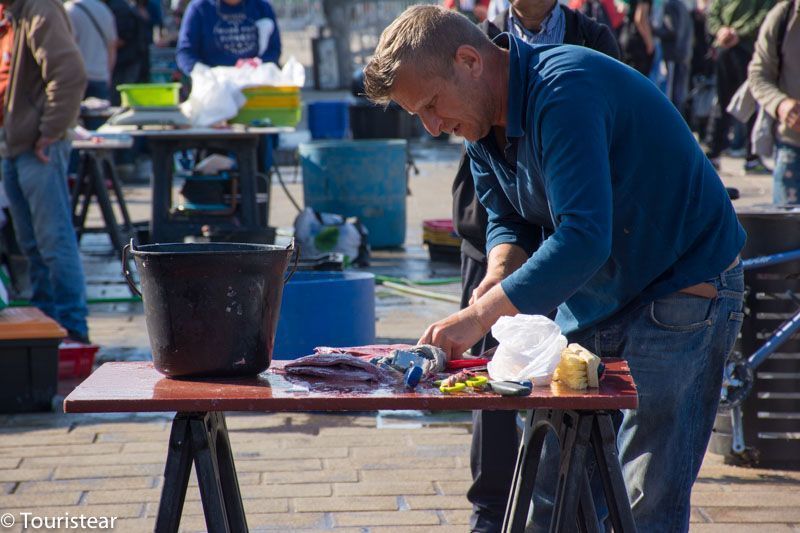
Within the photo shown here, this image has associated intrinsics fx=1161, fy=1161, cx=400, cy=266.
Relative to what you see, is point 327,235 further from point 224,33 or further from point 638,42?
point 638,42

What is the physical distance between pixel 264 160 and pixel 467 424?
14.4ft

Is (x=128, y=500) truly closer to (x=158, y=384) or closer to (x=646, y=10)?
(x=158, y=384)

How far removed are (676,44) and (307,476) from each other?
1038cm

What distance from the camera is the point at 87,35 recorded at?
1114 centimetres

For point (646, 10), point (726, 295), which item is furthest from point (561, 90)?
point (646, 10)

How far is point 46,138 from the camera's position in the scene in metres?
5.84

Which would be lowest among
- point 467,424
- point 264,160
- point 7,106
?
point 467,424

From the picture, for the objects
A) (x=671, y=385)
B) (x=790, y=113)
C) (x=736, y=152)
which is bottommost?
(x=736, y=152)

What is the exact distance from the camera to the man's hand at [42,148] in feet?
19.2

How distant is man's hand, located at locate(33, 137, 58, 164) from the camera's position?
5.85 meters

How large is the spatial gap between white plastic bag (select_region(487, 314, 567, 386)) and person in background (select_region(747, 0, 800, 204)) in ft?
10.8

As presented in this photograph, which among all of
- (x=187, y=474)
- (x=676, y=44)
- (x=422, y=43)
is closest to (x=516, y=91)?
(x=422, y=43)

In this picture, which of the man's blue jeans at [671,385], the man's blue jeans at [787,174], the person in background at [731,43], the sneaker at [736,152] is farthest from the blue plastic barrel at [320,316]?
the sneaker at [736,152]

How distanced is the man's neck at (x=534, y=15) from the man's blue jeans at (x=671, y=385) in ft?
4.59
